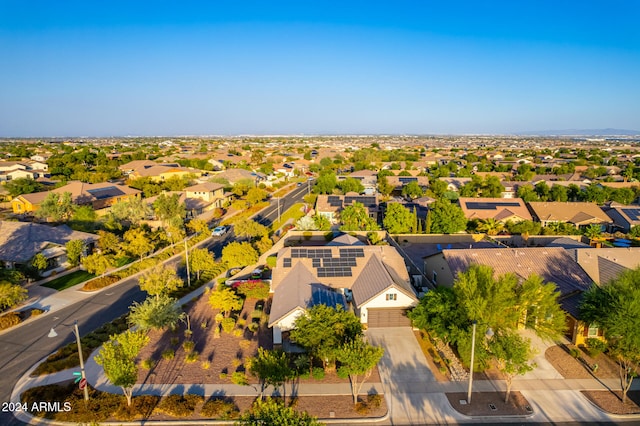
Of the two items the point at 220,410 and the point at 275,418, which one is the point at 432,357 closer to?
the point at 220,410

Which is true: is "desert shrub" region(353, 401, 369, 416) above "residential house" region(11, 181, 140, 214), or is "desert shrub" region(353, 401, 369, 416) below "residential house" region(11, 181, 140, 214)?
below

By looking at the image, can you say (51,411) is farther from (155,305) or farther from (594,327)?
(594,327)

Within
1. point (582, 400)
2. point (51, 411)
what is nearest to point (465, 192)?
point (582, 400)

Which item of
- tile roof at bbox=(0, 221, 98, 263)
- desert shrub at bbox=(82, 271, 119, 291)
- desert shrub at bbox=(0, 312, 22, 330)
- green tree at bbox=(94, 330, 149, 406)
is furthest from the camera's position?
tile roof at bbox=(0, 221, 98, 263)

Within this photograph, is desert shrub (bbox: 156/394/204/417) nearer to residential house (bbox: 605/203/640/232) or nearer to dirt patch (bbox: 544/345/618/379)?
dirt patch (bbox: 544/345/618/379)

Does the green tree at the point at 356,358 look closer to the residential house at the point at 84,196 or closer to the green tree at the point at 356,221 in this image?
the green tree at the point at 356,221

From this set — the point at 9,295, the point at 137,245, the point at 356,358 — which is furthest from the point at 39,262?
the point at 356,358

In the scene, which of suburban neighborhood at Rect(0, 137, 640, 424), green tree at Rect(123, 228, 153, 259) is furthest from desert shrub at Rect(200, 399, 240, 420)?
green tree at Rect(123, 228, 153, 259)
